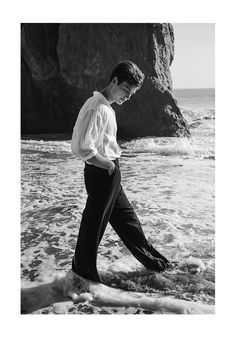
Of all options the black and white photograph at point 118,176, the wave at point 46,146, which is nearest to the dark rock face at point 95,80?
the black and white photograph at point 118,176

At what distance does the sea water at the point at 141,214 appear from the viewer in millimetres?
2037

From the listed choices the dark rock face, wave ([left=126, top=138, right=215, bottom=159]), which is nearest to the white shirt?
wave ([left=126, top=138, right=215, bottom=159])

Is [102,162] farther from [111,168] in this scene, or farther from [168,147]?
[168,147]

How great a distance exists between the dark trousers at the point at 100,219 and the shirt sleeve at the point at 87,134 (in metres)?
0.12

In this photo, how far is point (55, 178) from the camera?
150 inches

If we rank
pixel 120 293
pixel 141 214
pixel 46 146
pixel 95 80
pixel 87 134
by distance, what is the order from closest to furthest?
pixel 87 134, pixel 120 293, pixel 141 214, pixel 46 146, pixel 95 80

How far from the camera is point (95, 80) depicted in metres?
5.12

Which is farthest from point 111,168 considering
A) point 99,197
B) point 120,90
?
point 120,90

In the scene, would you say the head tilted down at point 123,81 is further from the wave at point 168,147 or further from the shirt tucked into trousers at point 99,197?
the wave at point 168,147

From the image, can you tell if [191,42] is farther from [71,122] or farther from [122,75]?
[71,122]

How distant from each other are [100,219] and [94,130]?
0.41 meters
